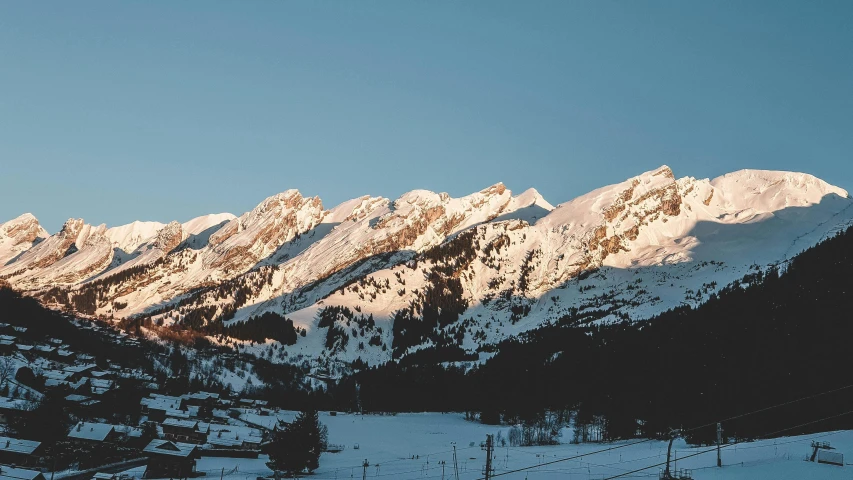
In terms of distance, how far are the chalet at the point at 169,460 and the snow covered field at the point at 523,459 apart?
1927 millimetres

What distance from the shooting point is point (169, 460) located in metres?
70.8

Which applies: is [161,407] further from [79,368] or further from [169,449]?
[169,449]

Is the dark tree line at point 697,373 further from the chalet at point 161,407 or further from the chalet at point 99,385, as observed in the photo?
the chalet at point 99,385

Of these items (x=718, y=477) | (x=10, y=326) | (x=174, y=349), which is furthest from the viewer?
(x=174, y=349)

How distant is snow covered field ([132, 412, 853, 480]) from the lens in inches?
2250

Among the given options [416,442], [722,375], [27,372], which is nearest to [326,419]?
[416,442]

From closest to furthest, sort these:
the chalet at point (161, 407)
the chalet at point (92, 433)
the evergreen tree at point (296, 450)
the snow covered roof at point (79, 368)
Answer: the evergreen tree at point (296, 450) → the chalet at point (92, 433) → the chalet at point (161, 407) → the snow covered roof at point (79, 368)

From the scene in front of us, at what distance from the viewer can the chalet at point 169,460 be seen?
229 feet

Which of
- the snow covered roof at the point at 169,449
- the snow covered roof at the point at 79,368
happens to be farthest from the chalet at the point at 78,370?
the snow covered roof at the point at 169,449

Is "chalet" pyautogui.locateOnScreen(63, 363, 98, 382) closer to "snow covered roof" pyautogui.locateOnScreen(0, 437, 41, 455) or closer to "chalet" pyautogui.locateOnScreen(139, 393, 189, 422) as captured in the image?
"chalet" pyautogui.locateOnScreen(139, 393, 189, 422)

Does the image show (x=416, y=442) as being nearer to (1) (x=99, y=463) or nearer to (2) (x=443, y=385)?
(1) (x=99, y=463)

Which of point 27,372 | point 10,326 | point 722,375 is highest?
point 10,326

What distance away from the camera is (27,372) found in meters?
102

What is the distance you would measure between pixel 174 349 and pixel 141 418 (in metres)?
94.6
